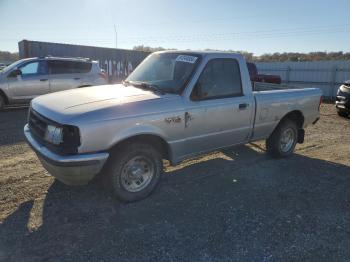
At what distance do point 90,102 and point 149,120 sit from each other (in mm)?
736

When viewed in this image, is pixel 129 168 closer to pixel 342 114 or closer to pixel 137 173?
pixel 137 173

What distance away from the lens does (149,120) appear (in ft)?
13.8

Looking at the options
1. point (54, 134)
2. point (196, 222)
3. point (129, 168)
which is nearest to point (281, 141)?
point (196, 222)

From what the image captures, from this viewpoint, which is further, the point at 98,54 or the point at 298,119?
the point at 98,54

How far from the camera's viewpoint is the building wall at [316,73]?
2105cm

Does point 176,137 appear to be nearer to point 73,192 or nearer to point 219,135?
point 219,135

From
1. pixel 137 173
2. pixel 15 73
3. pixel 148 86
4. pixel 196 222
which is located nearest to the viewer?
pixel 196 222

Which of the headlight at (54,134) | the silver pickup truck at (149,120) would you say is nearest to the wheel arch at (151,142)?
the silver pickup truck at (149,120)

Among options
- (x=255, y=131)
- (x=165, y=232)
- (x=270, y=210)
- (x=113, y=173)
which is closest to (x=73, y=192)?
(x=113, y=173)

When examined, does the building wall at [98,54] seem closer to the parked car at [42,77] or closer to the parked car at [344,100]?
the parked car at [42,77]

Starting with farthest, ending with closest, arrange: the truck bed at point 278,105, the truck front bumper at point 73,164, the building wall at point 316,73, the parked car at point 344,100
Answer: the building wall at point 316,73 → the parked car at point 344,100 → the truck bed at point 278,105 → the truck front bumper at point 73,164

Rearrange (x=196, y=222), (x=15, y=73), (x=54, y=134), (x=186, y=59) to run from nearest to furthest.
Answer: (x=54, y=134), (x=196, y=222), (x=186, y=59), (x=15, y=73)

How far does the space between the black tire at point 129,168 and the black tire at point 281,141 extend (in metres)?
2.82

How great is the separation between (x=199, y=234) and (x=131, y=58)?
17781 millimetres
